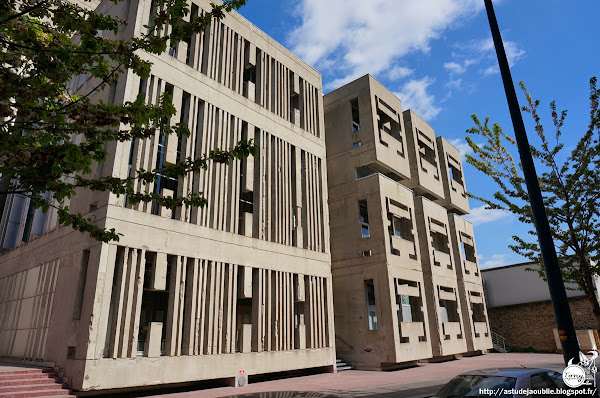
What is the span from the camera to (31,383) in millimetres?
10891

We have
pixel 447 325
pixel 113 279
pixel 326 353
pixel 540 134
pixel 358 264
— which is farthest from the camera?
pixel 447 325

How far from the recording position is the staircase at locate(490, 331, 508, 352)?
103 ft

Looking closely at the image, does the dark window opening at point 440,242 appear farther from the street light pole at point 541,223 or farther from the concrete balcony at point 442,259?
the street light pole at point 541,223

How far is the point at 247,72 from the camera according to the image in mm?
20172

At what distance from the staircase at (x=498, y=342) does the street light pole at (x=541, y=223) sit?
2959 centimetres

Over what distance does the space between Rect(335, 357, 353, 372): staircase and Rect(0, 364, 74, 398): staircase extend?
40.5ft

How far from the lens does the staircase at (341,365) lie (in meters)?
19.6

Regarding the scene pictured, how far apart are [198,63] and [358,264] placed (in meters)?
13.1

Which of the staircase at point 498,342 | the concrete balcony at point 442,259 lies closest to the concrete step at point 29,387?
the concrete balcony at point 442,259

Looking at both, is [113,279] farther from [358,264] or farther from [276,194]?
[358,264]

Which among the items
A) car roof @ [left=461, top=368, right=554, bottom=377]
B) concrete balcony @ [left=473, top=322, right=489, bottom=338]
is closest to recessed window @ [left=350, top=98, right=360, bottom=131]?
concrete balcony @ [left=473, top=322, right=489, bottom=338]

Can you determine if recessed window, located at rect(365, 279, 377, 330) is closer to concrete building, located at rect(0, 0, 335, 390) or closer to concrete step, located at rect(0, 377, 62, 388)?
concrete building, located at rect(0, 0, 335, 390)

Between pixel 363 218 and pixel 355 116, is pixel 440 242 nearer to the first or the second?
pixel 363 218

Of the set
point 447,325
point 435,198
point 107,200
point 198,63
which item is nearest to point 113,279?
point 107,200
